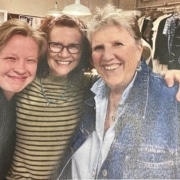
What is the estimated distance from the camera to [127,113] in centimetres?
85

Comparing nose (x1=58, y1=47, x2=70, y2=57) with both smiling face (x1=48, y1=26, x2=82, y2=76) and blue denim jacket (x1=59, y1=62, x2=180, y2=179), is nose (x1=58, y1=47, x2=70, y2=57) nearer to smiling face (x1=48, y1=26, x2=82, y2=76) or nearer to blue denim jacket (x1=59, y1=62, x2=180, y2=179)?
smiling face (x1=48, y1=26, x2=82, y2=76)

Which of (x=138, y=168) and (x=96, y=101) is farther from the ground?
(x=96, y=101)

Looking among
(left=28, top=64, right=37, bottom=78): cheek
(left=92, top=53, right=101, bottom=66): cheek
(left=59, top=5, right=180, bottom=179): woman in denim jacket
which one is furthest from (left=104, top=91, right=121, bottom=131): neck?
(left=28, top=64, right=37, bottom=78): cheek

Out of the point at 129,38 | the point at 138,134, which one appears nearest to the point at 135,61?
the point at 129,38

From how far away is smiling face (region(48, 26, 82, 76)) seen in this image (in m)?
0.85

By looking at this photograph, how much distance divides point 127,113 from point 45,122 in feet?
0.81

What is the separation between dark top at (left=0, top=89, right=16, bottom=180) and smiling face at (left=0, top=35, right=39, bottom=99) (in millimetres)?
56

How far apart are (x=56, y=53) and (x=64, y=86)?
0.10 metres

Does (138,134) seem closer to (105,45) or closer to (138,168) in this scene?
(138,168)

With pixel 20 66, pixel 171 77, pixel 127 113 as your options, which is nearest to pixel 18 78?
A: pixel 20 66

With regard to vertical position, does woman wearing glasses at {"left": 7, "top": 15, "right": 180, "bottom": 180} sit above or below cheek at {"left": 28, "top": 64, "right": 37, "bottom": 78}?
below

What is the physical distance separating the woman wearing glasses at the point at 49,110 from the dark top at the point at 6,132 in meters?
0.02

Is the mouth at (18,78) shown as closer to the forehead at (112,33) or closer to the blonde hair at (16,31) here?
the blonde hair at (16,31)

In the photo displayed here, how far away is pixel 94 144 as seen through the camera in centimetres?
87
